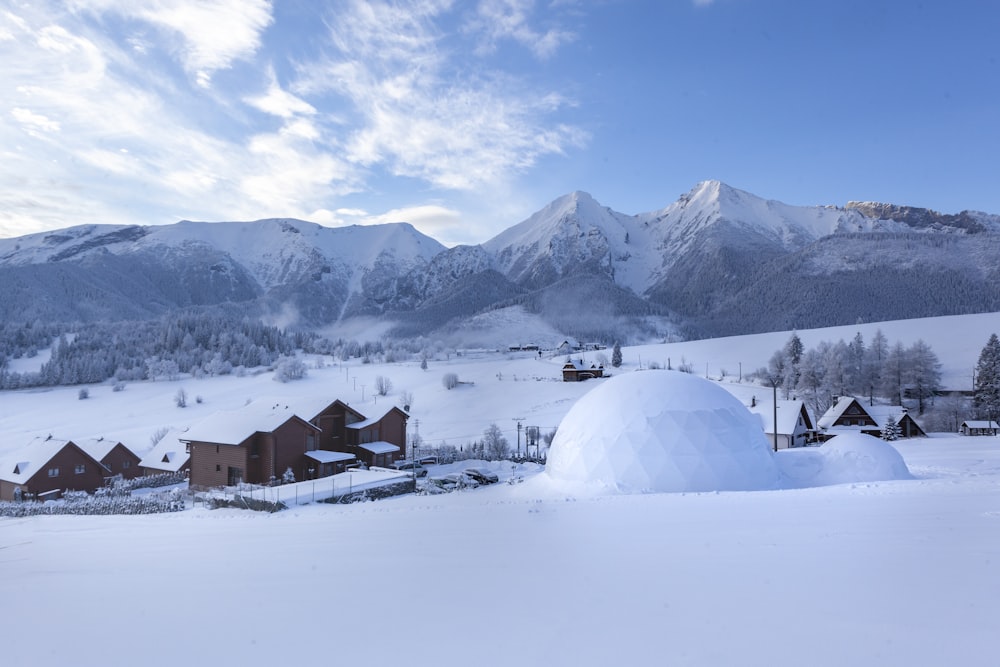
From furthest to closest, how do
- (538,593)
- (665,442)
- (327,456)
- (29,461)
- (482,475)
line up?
(327,456)
(29,461)
(482,475)
(665,442)
(538,593)

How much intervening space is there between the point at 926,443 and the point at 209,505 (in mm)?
34947

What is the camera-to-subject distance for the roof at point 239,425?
2897 cm

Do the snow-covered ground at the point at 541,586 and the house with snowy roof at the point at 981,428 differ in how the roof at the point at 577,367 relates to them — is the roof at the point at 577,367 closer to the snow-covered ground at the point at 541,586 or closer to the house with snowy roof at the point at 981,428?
the house with snowy roof at the point at 981,428

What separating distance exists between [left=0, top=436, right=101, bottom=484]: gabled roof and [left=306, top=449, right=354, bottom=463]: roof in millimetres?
13741

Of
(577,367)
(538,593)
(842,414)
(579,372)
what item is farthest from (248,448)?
(577,367)

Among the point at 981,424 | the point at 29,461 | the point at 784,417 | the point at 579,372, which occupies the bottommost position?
the point at 29,461

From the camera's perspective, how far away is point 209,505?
2075 centimetres

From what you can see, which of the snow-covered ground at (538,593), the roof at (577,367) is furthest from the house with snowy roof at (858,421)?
the snow-covered ground at (538,593)

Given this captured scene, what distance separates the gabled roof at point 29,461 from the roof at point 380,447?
1628cm

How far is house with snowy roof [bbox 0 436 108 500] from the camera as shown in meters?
29.5

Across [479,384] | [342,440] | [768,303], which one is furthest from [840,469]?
[768,303]

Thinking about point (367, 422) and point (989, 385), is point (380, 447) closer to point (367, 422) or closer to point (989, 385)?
point (367, 422)

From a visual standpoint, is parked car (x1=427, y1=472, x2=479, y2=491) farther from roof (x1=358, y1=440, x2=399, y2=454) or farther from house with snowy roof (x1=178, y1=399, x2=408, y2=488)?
house with snowy roof (x1=178, y1=399, x2=408, y2=488)

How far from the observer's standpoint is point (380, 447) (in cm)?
3409
